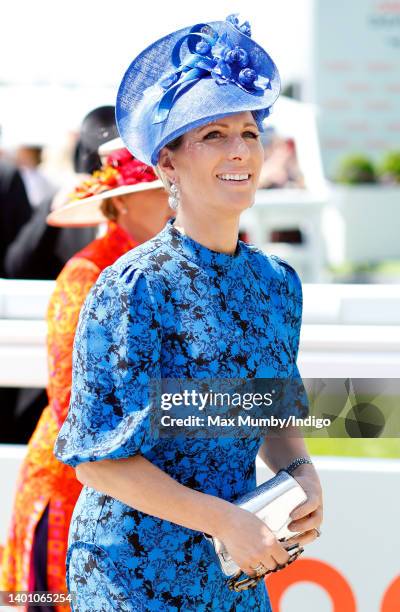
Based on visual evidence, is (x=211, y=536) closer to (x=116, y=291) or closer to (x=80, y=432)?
(x=80, y=432)

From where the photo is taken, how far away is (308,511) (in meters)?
1.75

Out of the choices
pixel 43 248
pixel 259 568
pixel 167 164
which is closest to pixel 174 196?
pixel 167 164

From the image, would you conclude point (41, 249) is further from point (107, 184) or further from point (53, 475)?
point (53, 475)

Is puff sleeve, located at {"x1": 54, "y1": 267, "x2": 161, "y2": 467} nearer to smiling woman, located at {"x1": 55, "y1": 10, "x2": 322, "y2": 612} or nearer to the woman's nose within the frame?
smiling woman, located at {"x1": 55, "y1": 10, "x2": 322, "y2": 612}

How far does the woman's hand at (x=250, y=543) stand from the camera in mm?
1622

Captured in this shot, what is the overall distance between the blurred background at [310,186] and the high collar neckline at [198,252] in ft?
1.87

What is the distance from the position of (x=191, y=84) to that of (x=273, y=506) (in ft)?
2.32

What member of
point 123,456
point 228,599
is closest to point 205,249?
point 123,456

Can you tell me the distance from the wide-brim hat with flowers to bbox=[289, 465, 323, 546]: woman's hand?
3.39 feet

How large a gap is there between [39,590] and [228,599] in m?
0.80

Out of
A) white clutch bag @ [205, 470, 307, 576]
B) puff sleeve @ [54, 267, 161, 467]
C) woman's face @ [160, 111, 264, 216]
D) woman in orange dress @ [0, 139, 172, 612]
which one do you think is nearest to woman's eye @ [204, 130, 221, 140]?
woman's face @ [160, 111, 264, 216]

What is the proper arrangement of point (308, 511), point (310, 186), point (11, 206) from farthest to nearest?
point (310, 186), point (11, 206), point (308, 511)

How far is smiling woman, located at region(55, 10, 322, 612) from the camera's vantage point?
5.49ft

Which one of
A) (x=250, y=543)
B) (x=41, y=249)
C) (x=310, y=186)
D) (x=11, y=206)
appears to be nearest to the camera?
(x=250, y=543)
